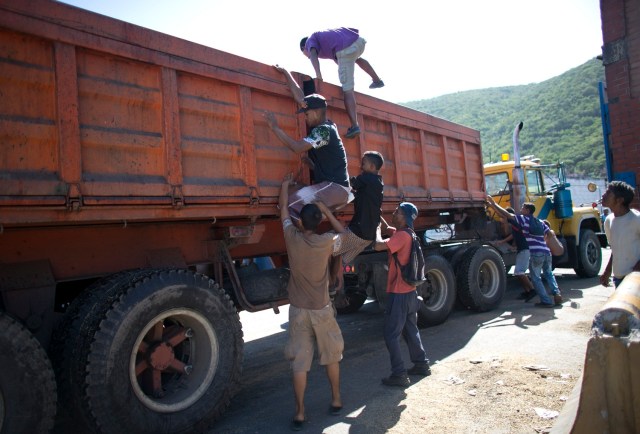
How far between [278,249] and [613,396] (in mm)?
3171

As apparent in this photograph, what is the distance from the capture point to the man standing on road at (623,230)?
384cm

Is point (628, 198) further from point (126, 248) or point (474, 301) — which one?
point (126, 248)

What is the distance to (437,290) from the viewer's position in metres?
6.13

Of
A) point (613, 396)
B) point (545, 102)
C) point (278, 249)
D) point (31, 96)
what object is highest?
point (545, 102)

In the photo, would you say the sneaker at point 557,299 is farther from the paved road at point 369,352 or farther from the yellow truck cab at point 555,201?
the yellow truck cab at point 555,201

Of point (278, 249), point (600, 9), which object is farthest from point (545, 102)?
point (278, 249)

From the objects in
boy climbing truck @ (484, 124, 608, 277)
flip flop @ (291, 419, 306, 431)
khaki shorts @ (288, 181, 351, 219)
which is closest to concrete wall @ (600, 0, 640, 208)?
boy climbing truck @ (484, 124, 608, 277)

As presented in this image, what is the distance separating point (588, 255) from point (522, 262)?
3307 millimetres

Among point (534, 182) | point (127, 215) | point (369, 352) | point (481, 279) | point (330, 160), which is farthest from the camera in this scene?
point (534, 182)

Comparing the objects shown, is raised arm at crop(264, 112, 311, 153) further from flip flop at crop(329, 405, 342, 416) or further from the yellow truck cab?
the yellow truck cab

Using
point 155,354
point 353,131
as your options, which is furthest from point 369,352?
point 155,354

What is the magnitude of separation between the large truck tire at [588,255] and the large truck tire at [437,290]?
484 centimetres

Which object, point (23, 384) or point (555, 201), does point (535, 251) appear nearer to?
point (555, 201)

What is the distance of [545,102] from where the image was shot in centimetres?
6631
